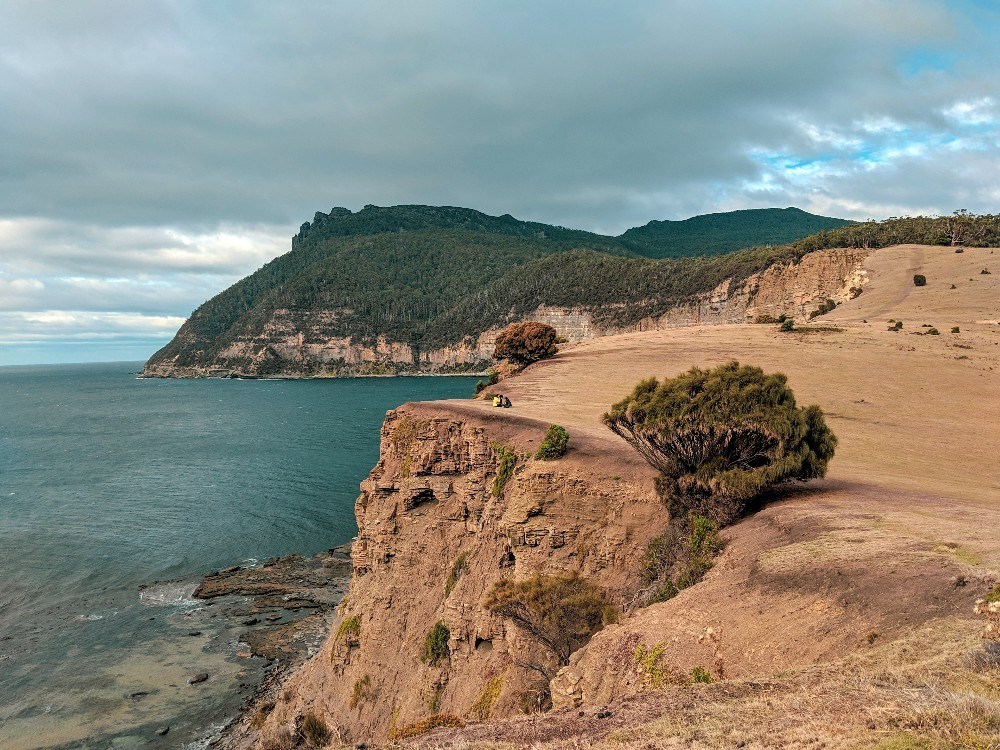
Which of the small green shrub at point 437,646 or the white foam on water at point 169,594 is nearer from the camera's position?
the small green shrub at point 437,646

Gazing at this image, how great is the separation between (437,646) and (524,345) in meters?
32.1

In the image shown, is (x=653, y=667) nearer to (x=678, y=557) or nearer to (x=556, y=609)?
(x=678, y=557)

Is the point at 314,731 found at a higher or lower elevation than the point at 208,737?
higher

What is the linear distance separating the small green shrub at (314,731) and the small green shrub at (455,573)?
743cm

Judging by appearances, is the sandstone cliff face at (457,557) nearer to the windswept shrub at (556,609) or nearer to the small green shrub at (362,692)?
the small green shrub at (362,692)

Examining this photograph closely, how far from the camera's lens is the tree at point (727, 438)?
16062mm

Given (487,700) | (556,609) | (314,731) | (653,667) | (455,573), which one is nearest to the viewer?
(653,667)

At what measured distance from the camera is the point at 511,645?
58.5ft

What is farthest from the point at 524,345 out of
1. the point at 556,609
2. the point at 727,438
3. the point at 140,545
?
the point at 140,545

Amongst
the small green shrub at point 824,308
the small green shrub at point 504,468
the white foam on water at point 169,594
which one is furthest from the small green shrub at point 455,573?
the small green shrub at point 824,308

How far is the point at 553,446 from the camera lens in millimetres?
21281

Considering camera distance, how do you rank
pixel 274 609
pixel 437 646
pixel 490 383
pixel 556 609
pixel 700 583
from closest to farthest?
pixel 700 583, pixel 556 609, pixel 437 646, pixel 274 609, pixel 490 383

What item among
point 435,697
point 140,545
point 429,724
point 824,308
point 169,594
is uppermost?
point 824,308

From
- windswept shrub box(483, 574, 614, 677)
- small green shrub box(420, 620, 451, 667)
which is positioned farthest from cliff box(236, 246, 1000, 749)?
windswept shrub box(483, 574, 614, 677)
